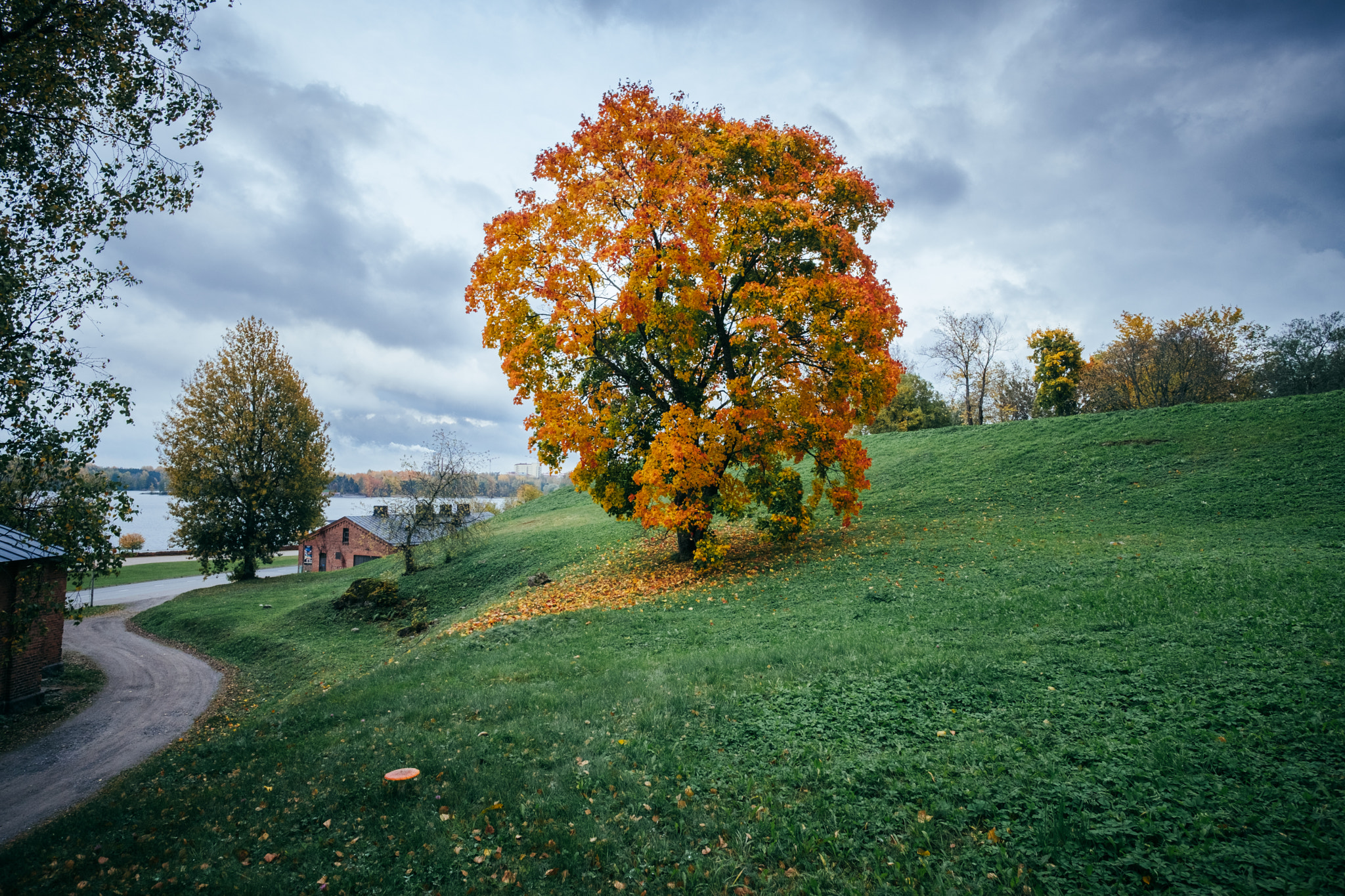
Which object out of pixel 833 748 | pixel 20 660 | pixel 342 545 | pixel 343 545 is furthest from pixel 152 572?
pixel 833 748

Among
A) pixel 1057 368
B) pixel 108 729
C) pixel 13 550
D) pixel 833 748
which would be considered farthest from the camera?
pixel 1057 368

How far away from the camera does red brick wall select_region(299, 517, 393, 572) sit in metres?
51.5

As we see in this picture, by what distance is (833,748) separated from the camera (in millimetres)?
6641

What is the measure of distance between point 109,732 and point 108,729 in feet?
1.12

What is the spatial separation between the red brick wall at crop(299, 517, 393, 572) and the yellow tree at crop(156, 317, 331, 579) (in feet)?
45.6

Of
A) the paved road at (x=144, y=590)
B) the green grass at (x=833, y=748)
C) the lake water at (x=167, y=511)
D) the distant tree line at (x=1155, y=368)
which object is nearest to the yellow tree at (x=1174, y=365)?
the distant tree line at (x=1155, y=368)

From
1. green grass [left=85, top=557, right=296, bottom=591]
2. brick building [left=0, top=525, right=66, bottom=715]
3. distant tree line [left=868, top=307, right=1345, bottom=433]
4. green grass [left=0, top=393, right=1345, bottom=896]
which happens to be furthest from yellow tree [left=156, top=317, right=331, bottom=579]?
distant tree line [left=868, top=307, right=1345, bottom=433]

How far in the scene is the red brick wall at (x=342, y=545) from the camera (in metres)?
51.5

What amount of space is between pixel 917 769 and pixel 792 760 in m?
1.33

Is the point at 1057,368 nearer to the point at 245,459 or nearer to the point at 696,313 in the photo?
the point at 696,313

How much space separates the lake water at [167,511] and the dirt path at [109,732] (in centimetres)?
507

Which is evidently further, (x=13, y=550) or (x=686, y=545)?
(x=686, y=545)

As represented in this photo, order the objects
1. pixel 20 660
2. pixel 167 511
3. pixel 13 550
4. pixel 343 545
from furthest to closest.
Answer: pixel 343 545 → pixel 167 511 → pixel 20 660 → pixel 13 550

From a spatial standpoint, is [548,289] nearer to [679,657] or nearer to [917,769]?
[679,657]
